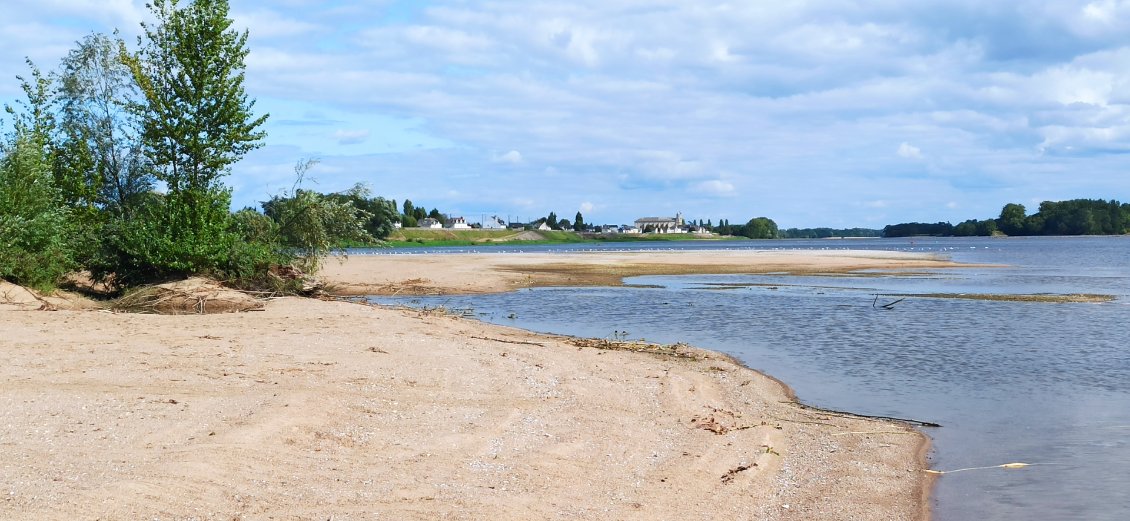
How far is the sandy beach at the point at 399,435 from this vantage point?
6824 millimetres

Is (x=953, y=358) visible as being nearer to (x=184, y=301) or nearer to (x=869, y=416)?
(x=869, y=416)

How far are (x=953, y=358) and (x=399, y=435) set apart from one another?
45.8ft

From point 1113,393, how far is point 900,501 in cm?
840

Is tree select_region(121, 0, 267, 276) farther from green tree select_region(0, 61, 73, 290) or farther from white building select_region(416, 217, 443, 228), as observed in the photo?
white building select_region(416, 217, 443, 228)

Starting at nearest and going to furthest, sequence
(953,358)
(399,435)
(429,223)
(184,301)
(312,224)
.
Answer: (399,435) < (953,358) < (184,301) < (312,224) < (429,223)

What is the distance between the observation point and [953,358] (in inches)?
727

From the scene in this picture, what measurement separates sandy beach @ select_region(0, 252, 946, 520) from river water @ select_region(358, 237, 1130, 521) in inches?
36.1

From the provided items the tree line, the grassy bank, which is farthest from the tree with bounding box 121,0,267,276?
the grassy bank

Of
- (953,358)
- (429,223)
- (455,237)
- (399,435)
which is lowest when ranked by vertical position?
(953,358)

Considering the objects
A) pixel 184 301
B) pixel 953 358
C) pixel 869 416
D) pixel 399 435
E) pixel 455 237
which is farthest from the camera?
pixel 455 237

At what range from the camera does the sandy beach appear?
6.82 meters

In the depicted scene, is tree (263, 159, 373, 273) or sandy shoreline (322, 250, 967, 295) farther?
sandy shoreline (322, 250, 967, 295)

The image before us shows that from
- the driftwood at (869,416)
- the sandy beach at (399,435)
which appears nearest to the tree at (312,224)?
the sandy beach at (399,435)

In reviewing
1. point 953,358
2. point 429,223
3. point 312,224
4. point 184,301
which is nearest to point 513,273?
point 312,224
